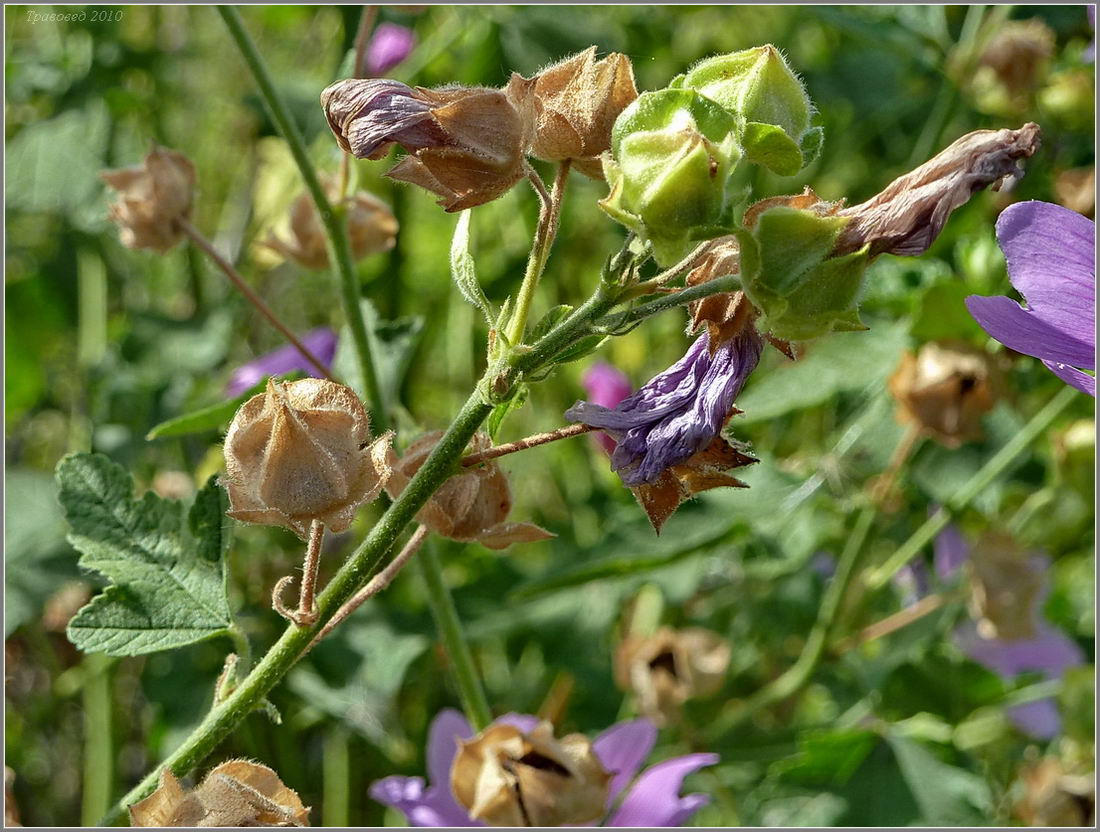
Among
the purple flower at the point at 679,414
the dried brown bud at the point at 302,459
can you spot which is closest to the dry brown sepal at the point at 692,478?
the purple flower at the point at 679,414

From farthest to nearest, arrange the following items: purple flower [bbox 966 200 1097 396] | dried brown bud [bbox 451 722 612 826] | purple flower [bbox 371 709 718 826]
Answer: purple flower [bbox 371 709 718 826]
dried brown bud [bbox 451 722 612 826]
purple flower [bbox 966 200 1097 396]

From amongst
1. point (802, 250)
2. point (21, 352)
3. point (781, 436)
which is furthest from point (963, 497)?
point (21, 352)

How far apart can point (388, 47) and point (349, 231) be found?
0.54 m

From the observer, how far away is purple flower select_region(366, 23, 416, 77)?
132 cm

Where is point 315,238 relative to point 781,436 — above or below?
above

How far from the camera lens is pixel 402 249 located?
4.89 feet

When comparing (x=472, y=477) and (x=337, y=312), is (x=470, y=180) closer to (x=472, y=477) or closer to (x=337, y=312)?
(x=472, y=477)

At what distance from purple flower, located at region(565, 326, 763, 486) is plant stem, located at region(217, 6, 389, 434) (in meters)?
0.32

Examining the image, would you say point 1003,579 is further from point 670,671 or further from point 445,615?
point 445,615

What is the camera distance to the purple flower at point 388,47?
4.33ft

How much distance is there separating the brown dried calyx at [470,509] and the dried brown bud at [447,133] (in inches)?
4.9

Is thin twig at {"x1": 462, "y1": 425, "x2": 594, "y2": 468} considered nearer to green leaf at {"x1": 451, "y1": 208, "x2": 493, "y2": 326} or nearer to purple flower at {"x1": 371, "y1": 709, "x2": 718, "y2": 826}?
green leaf at {"x1": 451, "y1": 208, "x2": 493, "y2": 326}

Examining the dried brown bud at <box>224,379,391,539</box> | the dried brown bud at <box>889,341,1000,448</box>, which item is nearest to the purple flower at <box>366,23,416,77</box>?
the dried brown bud at <box>889,341,1000,448</box>

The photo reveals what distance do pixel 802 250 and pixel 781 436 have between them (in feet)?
3.49
